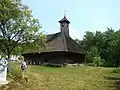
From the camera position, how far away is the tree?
23.8 meters

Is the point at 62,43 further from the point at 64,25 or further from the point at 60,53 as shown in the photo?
the point at 64,25

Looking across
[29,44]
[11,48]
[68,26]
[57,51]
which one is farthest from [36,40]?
[68,26]

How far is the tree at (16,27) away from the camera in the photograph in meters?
23.8

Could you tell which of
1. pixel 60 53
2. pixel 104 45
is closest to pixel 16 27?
pixel 60 53

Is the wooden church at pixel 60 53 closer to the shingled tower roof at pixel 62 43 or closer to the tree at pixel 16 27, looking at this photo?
the shingled tower roof at pixel 62 43

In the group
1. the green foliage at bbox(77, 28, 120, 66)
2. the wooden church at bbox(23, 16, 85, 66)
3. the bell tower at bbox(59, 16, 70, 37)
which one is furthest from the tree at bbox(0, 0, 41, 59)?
the green foliage at bbox(77, 28, 120, 66)

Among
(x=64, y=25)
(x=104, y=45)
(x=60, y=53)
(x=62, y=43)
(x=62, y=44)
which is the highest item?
(x=64, y=25)

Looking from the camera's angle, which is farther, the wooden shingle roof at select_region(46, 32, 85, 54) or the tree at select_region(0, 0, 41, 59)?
the wooden shingle roof at select_region(46, 32, 85, 54)

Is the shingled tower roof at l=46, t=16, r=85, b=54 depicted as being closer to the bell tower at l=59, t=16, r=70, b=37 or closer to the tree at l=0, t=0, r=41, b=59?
the bell tower at l=59, t=16, r=70, b=37

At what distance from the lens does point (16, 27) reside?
24.8m

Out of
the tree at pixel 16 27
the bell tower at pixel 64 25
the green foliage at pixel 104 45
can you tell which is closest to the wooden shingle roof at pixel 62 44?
the bell tower at pixel 64 25

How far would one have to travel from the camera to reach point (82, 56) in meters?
51.6

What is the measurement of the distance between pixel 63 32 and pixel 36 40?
27.5 metres

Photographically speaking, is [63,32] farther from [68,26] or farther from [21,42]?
[21,42]
